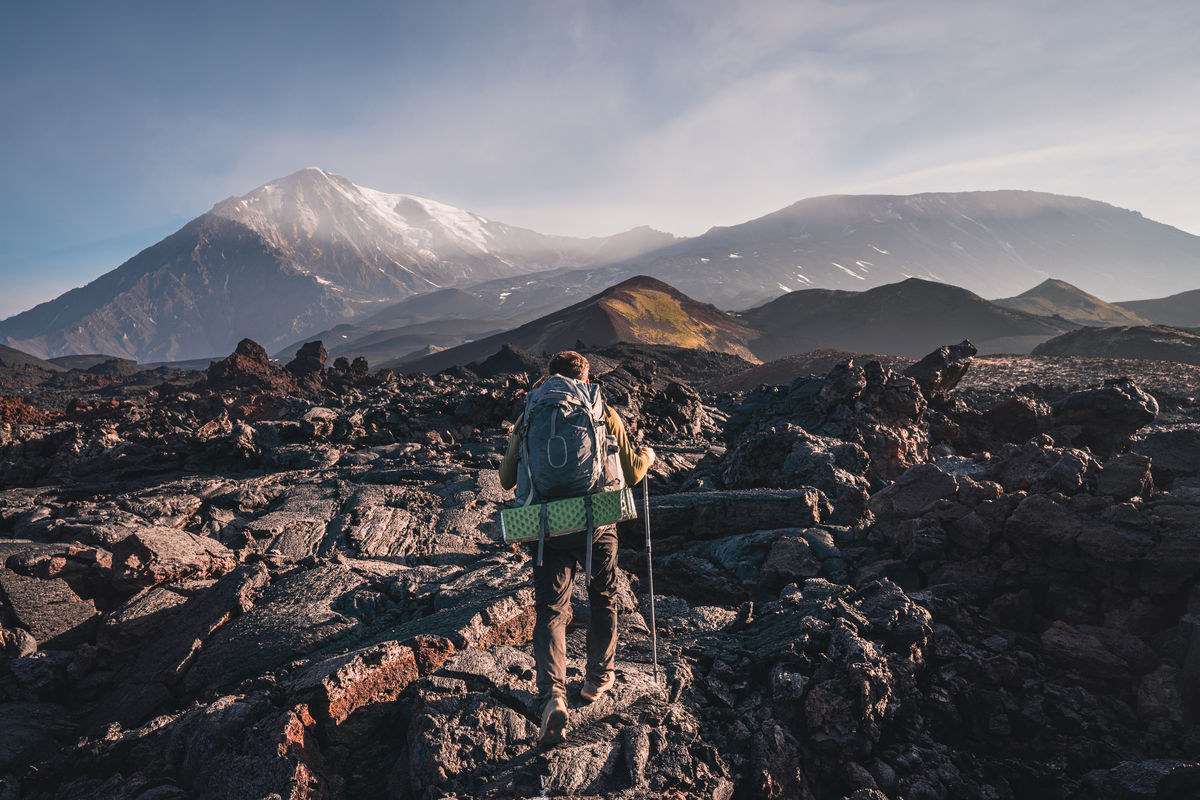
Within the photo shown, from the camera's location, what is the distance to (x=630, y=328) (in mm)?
60781

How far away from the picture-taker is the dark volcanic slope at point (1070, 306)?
7794 cm

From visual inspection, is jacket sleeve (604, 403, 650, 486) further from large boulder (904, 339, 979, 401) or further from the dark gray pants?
large boulder (904, 339, 979, 401)

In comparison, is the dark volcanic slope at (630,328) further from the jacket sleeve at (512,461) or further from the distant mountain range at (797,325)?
the jacket sleeve at (512,461)

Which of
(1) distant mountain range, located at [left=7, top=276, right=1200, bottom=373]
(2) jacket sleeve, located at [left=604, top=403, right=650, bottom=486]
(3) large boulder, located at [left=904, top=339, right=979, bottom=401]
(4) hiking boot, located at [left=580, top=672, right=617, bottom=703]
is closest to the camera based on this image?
(4) hiking boot, located at [left=580, top=672, right=617, bottom=703]

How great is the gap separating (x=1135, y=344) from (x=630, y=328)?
128 ft

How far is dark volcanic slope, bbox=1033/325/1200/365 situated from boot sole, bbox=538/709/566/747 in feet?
134

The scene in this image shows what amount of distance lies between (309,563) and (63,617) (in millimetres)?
2110

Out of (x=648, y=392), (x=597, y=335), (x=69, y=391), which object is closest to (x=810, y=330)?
(x=597, y=335)

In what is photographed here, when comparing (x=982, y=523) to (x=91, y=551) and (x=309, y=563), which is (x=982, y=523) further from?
(x=91, y=551)

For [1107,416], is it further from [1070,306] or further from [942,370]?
A: [1070,306]

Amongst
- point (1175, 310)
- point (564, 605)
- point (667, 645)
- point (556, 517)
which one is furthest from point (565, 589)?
point (1175, 310)

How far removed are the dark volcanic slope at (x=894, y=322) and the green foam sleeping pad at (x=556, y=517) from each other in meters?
61.9

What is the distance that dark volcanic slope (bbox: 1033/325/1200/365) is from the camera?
32.0 m

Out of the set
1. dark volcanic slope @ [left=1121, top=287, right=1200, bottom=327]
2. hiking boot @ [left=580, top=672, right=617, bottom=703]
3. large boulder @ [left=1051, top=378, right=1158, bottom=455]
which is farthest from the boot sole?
dark volcanic slope @ [left=1121, top=287, right=1200, bottom=327]
